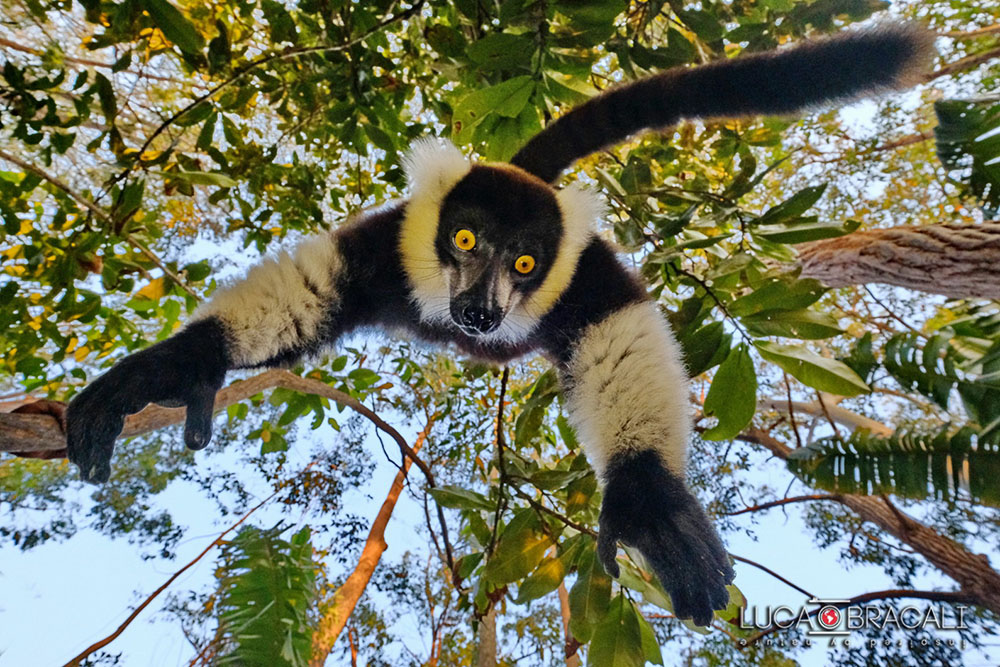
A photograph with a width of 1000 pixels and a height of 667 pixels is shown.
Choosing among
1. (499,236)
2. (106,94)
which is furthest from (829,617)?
(106,94)

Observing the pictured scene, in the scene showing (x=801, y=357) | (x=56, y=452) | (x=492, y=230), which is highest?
(x=492, y=230)

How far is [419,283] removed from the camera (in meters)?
1.98

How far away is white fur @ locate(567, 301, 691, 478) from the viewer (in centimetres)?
161

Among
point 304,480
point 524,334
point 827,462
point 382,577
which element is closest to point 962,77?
point 827,462

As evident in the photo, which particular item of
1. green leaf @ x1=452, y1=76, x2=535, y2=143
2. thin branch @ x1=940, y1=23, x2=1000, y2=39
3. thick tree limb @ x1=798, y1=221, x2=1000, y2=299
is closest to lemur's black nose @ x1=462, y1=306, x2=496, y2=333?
green leaf @ x1=452, y1=76, x2=535, y2=143

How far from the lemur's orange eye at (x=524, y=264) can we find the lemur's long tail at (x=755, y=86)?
620 mm

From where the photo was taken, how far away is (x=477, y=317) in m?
1.75

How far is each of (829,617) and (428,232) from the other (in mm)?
2344

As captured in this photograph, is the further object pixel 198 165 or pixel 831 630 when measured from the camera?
pixel 198 165

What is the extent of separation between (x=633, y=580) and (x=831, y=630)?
115 cm

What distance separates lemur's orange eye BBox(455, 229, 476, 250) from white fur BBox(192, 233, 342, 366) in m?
0.42

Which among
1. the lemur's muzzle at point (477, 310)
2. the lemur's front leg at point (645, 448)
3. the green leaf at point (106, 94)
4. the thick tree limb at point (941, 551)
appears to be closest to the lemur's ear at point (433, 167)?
the lemur's muzzle at point (477, 310)

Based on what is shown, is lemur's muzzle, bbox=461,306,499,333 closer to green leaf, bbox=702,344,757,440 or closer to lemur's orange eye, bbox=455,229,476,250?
lemur's orange eye, bbox=455,229,476,250

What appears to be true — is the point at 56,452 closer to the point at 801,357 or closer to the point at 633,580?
the point at 633,580
